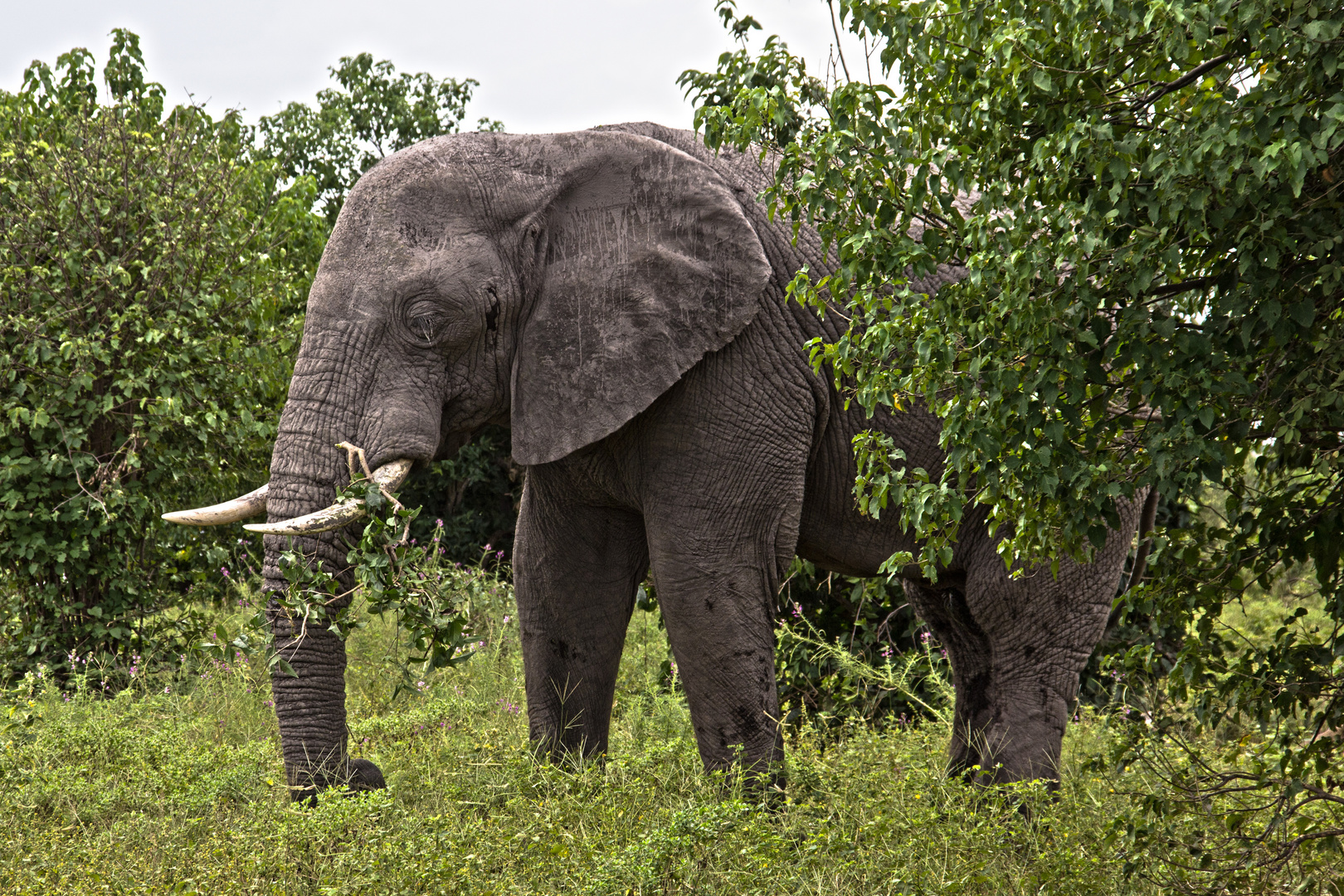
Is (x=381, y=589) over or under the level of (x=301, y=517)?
under

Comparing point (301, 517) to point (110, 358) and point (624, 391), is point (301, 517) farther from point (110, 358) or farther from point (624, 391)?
point (110, 358)

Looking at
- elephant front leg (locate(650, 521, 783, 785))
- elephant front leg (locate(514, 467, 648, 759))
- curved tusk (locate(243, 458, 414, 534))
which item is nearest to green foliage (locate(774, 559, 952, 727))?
elephant front leg (locate(514, 467, 648, 759))

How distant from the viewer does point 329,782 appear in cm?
480

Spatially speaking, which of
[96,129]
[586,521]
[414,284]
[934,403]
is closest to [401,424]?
[414,284]

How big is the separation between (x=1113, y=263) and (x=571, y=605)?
314 cm

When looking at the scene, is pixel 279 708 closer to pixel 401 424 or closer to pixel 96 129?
pixel 401 424

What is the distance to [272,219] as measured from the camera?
35.6 ft

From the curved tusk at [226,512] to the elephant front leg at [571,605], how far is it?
1.17 meters

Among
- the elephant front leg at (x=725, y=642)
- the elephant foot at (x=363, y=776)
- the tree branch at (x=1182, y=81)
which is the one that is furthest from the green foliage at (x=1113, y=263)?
the elephant foot at (x=363, y=776)

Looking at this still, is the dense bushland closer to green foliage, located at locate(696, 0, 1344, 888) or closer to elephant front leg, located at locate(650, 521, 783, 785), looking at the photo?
elephant front leg, located at locate(650, 521, 783, 785)

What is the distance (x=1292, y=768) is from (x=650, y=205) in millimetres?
2979

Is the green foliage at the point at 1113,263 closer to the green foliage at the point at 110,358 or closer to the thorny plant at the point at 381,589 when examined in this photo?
the thorny plant at the point at 381,589

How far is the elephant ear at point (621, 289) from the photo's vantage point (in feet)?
16.2

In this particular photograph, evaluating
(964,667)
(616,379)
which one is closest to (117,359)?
(616,379)
